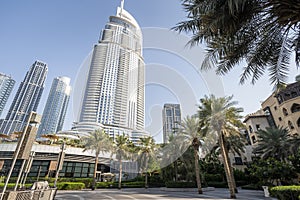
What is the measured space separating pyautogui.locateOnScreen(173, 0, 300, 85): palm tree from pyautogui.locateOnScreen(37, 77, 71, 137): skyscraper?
484ft

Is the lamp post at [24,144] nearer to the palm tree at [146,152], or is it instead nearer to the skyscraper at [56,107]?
the palm tree at [146,152]

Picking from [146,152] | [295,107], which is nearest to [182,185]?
[146,152]

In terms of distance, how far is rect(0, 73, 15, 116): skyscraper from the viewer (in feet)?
267

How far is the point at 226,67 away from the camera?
279 inches

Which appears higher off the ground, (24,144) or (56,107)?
(56,107)

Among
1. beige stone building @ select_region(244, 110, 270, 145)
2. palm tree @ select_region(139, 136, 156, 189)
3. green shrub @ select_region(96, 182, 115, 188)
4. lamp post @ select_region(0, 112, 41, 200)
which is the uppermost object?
beige stone building @ select_region(244, 110, 270, 145)

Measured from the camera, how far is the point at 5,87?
3369 inches

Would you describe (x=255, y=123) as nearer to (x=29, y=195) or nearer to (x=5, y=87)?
(x=29, y=195)

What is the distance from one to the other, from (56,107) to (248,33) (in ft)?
529

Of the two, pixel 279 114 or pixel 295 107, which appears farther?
pixel 279 114

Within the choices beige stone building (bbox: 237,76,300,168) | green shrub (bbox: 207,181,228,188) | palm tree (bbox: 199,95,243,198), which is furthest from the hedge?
palm tree (bbox: 199,95,243,198)

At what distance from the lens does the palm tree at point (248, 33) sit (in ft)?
15.2

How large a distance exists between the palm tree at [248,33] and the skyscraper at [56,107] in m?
148

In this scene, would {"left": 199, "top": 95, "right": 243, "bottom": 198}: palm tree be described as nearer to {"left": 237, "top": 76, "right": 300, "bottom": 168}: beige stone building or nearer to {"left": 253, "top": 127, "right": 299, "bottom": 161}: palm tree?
{"left": 253, "top": 127, "right": 299, "bottom": 161}: palm tree
